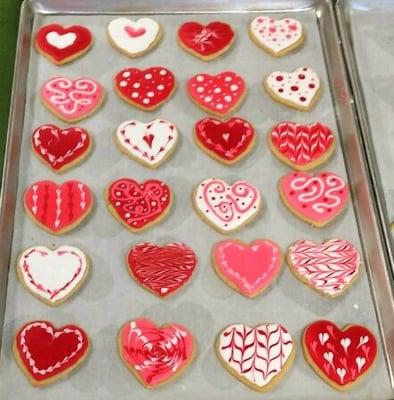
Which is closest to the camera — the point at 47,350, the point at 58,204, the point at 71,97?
the point at 47,350

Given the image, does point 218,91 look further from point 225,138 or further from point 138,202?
point 138,202

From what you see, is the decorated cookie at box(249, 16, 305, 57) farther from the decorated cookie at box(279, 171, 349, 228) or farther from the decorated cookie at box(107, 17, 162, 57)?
the decorated cookie at box(279, 171, 349, 228)

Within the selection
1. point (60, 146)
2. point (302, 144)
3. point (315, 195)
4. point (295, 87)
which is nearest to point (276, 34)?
point (295, 87)

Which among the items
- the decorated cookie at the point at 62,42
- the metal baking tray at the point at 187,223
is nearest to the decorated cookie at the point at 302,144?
the metal baking tray at the point at 187,223

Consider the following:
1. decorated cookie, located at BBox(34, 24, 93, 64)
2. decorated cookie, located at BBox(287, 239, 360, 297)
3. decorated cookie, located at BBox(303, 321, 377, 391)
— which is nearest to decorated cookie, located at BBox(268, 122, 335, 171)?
decorated cookie, located at BBox(287, 239, 360, 297)

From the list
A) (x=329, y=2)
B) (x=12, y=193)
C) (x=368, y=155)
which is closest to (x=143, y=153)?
(x=12, y=193)

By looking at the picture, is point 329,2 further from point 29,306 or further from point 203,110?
point 29,306
